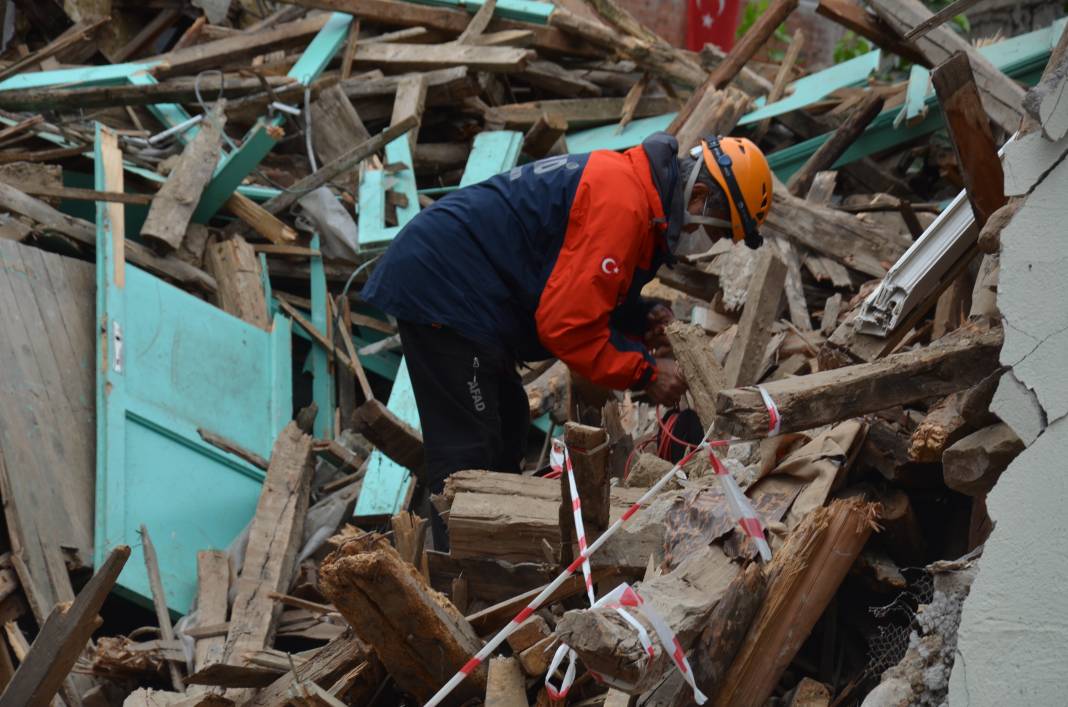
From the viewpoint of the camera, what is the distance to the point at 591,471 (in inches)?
130

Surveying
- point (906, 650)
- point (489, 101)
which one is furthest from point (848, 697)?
point (489, 101)

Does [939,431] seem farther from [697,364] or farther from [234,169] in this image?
[234,169]

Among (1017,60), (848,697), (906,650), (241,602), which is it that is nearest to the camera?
(906,650)

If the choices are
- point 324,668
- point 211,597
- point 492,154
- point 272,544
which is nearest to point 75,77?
point 492,154

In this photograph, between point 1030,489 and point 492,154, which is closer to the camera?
point 1030,489

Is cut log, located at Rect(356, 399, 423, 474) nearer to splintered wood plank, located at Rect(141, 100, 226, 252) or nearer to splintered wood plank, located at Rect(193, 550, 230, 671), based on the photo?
splintered wood plank, located at Rect(193, 550, 230, 671)

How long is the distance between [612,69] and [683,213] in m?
5.05

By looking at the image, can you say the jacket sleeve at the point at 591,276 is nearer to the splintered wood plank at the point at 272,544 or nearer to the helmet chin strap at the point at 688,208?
the helmet chin strap at the point at 688,208

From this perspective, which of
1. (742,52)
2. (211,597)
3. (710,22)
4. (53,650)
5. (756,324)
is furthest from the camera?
(710,22)

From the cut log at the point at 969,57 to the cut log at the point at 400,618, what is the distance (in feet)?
12.9

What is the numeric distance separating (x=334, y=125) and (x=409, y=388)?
Result: 2.54m

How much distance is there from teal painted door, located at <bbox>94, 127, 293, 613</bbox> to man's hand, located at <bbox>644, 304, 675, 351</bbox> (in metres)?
2.43

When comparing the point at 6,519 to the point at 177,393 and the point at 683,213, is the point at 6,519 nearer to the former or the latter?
the point at 177,393

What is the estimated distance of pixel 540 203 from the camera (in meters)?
4.87
